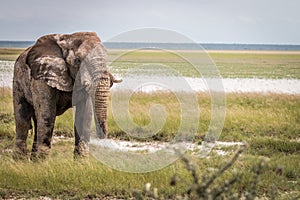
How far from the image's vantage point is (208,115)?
45.0 feet

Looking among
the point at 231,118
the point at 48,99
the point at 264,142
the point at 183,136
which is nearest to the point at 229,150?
the point at 264,142

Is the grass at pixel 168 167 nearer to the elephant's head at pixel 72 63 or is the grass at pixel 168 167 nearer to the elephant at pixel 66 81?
the elephant at pixel 66 81

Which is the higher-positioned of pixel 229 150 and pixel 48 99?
pixel 48 99

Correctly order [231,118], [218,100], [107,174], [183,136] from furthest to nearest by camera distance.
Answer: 1. [218,100]
2. [231,118]
3. [183,136]
4. [107,174]

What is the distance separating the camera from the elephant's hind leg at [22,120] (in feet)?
29.7

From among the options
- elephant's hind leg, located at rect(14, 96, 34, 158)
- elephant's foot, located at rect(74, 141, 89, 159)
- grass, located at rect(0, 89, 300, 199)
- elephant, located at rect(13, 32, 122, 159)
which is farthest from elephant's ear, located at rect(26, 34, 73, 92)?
grass, located at rect(0, 89, 300, 199)

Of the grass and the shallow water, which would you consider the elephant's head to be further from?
the shallow water

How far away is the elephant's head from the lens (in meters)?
7.57

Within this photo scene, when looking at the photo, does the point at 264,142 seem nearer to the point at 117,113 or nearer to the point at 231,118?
the point at 231,118

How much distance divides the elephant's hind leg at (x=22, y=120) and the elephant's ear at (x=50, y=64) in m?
0.85

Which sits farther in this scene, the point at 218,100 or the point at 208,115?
the point at 218,100

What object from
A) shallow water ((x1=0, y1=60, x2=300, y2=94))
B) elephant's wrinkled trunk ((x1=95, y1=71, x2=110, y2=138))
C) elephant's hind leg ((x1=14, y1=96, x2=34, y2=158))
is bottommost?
shallow water ((x1=0, y1=60, x2=300, y2=94))

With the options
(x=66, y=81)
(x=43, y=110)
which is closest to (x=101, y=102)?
(x=66, y=81)

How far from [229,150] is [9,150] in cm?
425
